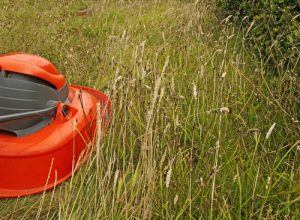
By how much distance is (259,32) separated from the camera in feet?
10.2

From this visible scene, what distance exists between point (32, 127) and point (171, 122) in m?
0.74

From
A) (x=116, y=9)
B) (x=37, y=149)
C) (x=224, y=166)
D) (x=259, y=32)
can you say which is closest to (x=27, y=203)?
(x=37, y=149)

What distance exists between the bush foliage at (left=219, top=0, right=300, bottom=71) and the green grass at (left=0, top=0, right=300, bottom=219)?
0.45ft

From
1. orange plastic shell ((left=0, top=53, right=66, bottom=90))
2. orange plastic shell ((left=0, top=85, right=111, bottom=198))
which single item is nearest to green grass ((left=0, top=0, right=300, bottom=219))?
orange plastic shell ((left=0, top=85, right=111, bottom=198))

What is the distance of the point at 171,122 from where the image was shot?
2486 mm

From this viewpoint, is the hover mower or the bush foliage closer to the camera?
the hover mower

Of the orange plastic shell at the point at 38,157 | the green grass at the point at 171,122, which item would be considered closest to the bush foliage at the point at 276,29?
the green grass at the point at 171,122

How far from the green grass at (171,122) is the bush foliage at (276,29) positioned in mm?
137

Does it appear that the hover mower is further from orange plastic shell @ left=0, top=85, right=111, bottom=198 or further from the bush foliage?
the bush foliage

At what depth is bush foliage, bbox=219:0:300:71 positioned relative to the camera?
8.67ft

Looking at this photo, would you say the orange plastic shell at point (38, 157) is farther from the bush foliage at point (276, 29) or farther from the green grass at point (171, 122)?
the bush foliage at point (276, 29)

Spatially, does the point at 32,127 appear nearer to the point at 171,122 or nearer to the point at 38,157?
the point at 38,157

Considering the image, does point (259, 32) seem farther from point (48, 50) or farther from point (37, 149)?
point (48, 50)

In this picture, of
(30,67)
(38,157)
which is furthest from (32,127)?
(30,67)
